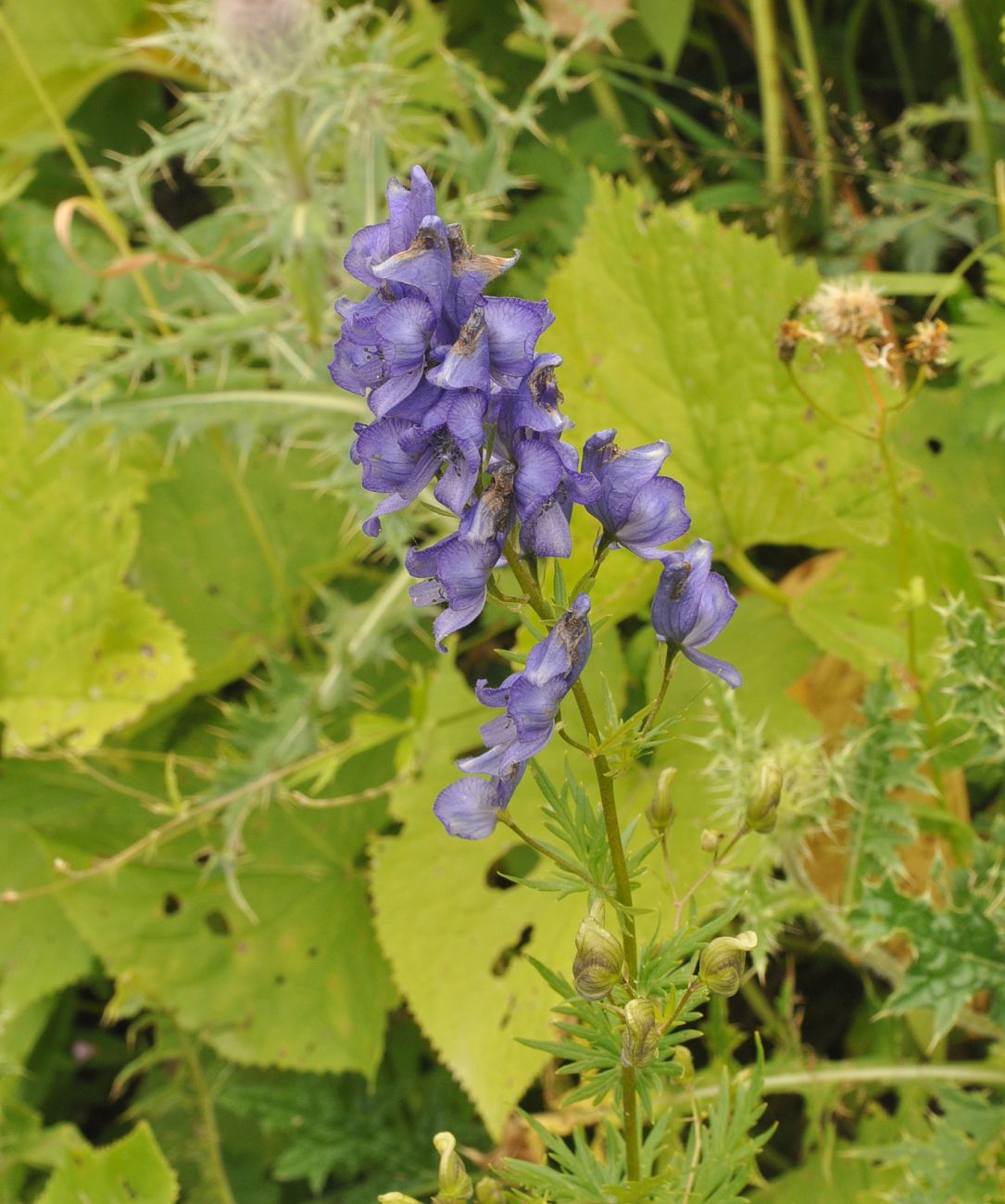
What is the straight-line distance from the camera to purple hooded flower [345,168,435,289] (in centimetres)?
83

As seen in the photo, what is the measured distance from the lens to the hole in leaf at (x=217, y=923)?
2438 mm

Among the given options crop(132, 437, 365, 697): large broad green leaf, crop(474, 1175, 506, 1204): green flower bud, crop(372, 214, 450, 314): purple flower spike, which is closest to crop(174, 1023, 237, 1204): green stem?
crop(132, 437, 365, 697): large broad green leaf

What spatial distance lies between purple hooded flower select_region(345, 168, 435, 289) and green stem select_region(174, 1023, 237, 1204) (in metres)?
1.93

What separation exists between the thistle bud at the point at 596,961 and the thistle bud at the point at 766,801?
0.20 meters

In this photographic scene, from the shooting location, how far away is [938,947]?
5.16 feet

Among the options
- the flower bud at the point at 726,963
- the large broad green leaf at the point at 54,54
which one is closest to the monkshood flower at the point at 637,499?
the flower bud at the point at 726,963

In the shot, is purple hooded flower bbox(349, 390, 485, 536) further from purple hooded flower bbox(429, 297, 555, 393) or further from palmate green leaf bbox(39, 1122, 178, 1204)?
palmate green leaf bbox(39, 1122, 178, 1204)

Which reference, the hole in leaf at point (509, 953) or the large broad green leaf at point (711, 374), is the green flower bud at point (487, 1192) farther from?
the large broad green leaf at point (711, 374)

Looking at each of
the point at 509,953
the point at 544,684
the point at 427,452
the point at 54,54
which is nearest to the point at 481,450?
the point at 427,452

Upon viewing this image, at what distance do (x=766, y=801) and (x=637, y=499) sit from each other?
0.32 meters

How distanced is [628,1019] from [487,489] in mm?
412

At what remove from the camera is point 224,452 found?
2.77 meters

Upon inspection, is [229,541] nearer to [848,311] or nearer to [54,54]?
[54,54]

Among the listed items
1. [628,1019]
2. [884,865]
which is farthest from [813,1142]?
[628,1019]
